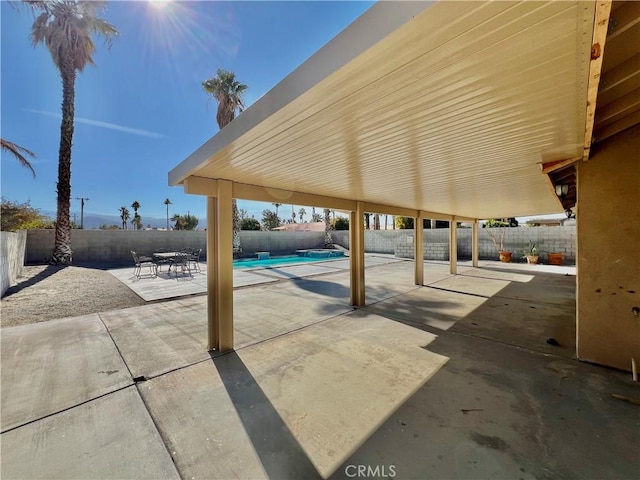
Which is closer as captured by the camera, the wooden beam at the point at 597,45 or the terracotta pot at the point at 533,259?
the wooden beam at the point at 597,45

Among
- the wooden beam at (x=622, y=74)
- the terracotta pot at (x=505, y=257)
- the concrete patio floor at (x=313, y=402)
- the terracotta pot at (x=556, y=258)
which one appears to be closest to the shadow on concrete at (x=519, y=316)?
the concrete patio floor at (x=313, y=402)

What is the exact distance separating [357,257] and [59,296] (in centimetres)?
746

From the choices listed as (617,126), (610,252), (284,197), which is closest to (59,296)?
(284,197)

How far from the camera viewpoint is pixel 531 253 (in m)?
13.3

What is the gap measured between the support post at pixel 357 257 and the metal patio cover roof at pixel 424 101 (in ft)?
7.92

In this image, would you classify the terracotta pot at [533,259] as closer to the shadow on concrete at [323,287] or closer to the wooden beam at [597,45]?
the shadow on concrete at [323,287]

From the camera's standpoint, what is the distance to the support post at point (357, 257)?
6.05 meters

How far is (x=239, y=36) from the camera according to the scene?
24.5 ft

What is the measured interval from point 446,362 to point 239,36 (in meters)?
9.28

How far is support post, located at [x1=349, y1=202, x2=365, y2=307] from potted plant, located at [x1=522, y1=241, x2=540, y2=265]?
442 inches

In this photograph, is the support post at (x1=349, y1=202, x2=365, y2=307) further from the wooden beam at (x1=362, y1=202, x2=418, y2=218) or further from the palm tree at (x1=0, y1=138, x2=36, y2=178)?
the palm tree at (x1=0, y1=138, x2=36, y2=178)

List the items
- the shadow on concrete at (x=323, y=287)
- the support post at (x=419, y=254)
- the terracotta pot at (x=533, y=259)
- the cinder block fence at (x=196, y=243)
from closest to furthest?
the shadow on concrete at (x=323, y=287) → the support post at (x=419, y=254) → the cinder block fence at (x=196, y=243) → the terracotta pot at (x=533, y=259)

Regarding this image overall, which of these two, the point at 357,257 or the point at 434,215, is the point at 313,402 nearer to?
the point at 357,257

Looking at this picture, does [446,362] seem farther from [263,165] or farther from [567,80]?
[263,165]
